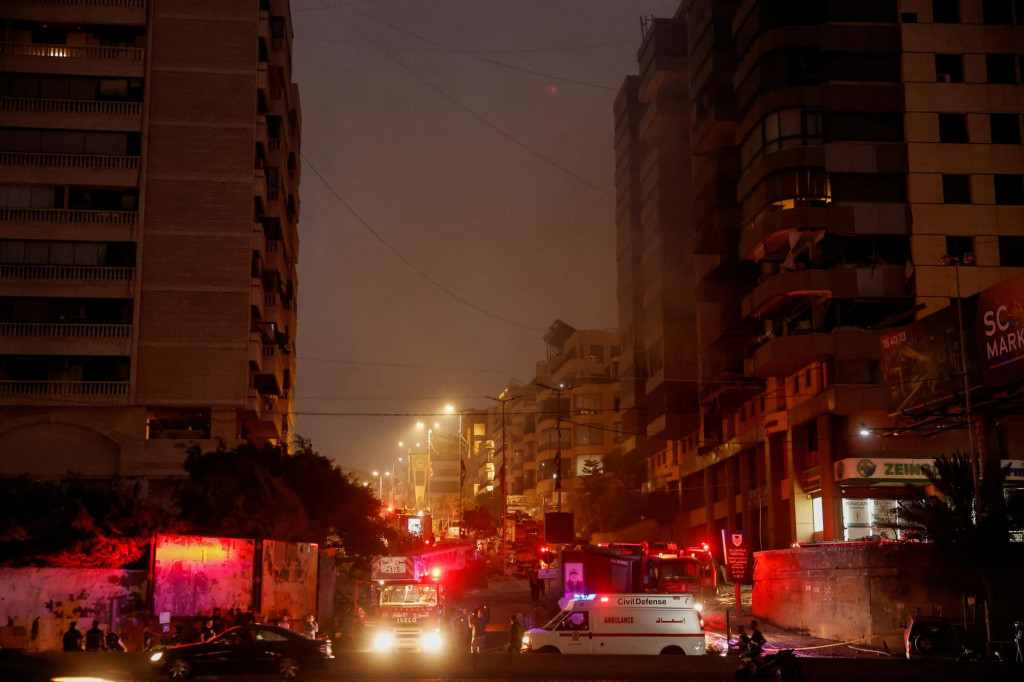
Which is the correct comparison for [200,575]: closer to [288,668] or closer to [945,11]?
[288,668]

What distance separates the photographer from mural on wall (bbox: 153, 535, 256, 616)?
112 ft

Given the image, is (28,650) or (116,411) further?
(116,411)

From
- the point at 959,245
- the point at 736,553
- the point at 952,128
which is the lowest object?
the point at 736,553

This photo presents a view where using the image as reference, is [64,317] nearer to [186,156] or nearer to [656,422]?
[186,156]

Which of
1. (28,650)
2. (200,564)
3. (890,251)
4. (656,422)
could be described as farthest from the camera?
(656,422)

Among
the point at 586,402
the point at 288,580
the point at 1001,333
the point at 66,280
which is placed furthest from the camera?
the point at 586,402

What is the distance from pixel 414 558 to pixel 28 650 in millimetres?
12163

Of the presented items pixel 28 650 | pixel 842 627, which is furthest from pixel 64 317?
pixel 842 627

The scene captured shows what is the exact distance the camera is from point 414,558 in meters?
37.8

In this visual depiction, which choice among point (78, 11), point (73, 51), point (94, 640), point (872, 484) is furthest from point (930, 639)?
point (78, 11)

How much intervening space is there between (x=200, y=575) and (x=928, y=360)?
85.4 feet

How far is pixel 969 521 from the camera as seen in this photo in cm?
3266

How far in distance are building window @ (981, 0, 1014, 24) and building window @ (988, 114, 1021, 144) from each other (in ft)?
16.0

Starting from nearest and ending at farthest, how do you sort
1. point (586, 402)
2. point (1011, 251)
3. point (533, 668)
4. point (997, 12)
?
point (533, 668) < point (1011, 251) < point (997, 12) < point (586, 402)
